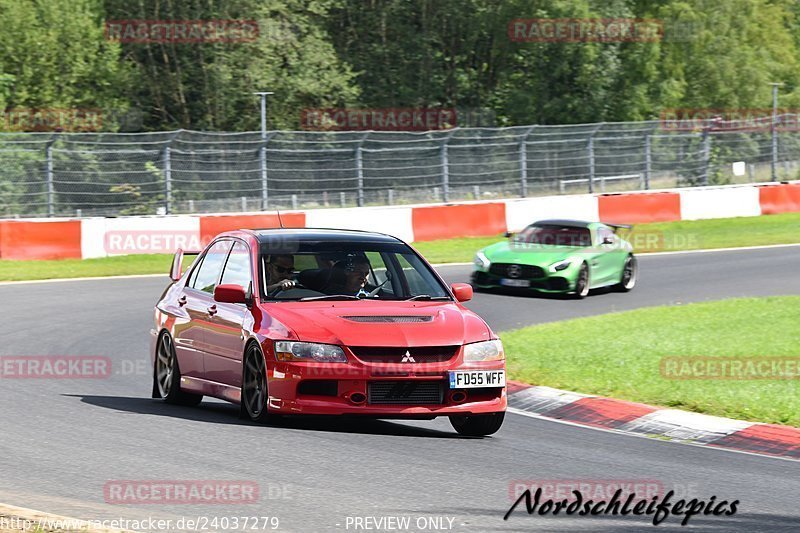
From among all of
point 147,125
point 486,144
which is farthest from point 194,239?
point 147,125

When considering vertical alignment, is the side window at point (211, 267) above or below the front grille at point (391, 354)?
above

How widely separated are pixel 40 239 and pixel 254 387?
54.2 ft

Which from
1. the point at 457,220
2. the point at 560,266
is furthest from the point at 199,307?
the point at 457,220

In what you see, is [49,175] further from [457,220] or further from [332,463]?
[332,463]

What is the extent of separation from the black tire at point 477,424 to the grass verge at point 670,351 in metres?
2.06

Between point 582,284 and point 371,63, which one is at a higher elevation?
point 371,63

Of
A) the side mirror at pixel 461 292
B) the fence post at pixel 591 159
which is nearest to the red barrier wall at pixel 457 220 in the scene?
the fence post at pixel 591 159

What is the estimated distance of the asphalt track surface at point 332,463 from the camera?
6902mm

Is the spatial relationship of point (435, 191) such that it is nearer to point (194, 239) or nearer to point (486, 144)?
point (486, 144)

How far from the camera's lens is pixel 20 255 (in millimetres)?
25000

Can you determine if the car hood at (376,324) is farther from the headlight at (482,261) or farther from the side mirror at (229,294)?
the headlight at (482,261)

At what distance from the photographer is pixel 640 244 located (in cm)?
2873

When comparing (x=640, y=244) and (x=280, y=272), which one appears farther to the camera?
(x=640, y=244)

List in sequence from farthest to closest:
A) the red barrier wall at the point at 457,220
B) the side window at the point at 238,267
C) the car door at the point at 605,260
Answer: the red barrier wall at the point at 457,220, the car door at the point at 605,260, the side window at the point at 238,267
